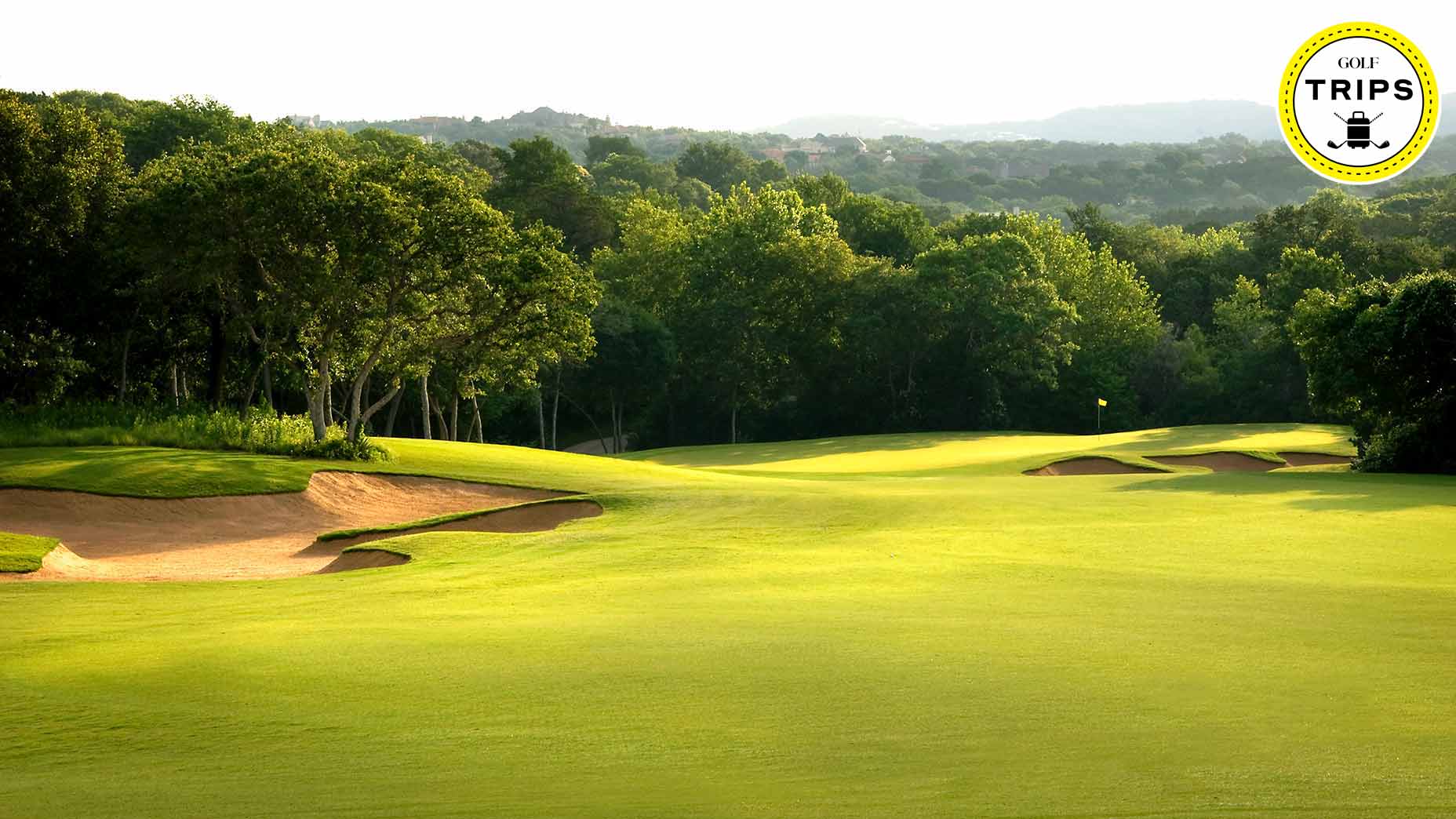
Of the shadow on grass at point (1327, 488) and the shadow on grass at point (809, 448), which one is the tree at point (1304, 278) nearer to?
the shadow on grass at point (809, 448)

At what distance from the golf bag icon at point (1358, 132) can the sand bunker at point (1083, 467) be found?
12.8m

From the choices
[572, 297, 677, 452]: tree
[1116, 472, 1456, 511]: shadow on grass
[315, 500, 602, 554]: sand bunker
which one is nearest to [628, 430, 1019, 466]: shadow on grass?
[572, 297, 677, 452]: tree

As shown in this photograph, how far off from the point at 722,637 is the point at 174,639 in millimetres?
5549

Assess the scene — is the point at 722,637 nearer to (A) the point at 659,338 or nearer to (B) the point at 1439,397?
(B) the point at 1439,397

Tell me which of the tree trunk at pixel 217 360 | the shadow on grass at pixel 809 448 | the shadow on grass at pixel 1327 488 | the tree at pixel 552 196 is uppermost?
the tree at pixel 552 196

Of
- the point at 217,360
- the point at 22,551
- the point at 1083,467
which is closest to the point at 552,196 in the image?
the point at 217,360

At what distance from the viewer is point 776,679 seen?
10859 mm

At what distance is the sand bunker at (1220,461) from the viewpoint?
46.1 m

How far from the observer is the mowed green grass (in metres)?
7.92

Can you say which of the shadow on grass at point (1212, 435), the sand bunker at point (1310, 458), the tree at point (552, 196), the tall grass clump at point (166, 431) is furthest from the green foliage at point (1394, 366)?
the tree at point (552, 196)

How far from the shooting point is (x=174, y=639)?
43.9 feet

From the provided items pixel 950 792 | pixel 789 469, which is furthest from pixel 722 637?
pixel 789 469

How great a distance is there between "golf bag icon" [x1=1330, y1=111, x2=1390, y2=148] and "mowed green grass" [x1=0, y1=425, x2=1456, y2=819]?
47.4 feet

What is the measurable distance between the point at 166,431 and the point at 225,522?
698 centimetres
